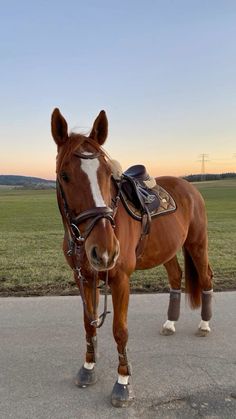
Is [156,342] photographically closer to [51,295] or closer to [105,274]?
[105,274]

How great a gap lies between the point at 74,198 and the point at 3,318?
2.46 metres

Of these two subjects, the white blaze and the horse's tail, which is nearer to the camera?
the white blaze

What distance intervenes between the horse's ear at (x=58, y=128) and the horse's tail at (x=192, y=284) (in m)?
2.29

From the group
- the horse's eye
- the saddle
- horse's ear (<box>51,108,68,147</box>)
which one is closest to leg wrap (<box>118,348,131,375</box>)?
the saddle

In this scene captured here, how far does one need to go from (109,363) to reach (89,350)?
30cm

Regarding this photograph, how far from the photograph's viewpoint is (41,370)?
3248 mm

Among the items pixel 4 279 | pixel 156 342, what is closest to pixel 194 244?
pixel 156 342

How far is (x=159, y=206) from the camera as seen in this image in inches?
144

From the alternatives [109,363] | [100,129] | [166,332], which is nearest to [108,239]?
[100,129]

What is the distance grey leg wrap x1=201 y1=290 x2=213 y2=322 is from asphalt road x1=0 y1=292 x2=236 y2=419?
178 mm

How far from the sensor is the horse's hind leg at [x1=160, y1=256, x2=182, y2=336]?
403 cm

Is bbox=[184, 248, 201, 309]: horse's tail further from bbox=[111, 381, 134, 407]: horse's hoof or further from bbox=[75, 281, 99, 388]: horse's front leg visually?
bbox=[111, 381, 134, 407]: horse's hoof

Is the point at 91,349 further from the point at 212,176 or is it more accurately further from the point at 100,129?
the point at 212,176

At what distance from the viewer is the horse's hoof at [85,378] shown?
9.95 ft
